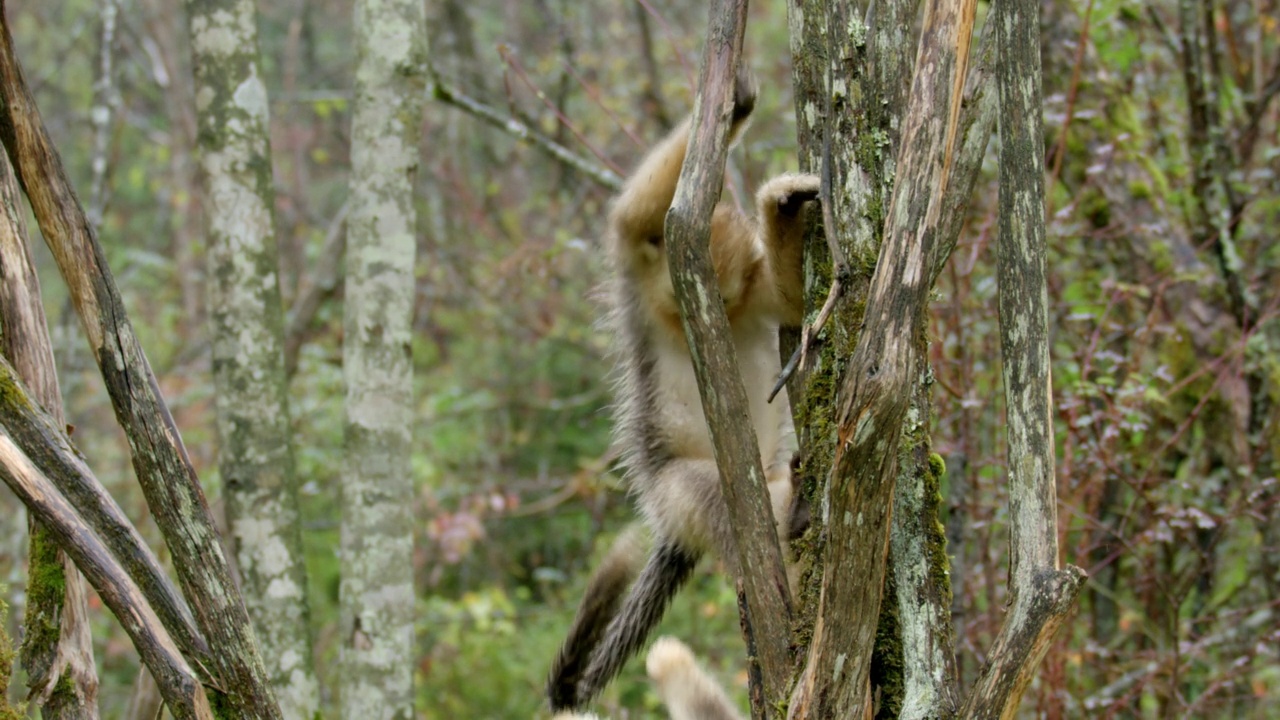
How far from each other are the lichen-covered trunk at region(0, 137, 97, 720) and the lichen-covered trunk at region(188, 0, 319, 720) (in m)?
1.41

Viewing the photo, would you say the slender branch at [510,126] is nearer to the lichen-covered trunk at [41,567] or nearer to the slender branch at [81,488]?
the lichen-covered trunk at [41,567]

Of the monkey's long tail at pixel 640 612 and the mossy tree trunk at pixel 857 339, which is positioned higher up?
the mossy tree trunk at pixel 857 339

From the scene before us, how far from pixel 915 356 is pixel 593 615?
64.3 inches

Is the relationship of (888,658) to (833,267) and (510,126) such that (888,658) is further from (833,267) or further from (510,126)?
(510,126)

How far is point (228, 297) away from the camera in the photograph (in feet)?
12.5

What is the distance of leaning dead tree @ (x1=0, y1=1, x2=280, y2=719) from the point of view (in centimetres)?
203

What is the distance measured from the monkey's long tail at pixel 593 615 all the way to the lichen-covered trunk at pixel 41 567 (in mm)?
1361

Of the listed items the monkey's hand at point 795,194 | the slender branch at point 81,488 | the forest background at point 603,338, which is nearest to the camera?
the slender branch at point 81,488

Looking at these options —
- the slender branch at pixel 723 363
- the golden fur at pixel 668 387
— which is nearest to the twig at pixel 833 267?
the slender branch at pixel 723 363

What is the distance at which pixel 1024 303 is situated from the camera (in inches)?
85.8

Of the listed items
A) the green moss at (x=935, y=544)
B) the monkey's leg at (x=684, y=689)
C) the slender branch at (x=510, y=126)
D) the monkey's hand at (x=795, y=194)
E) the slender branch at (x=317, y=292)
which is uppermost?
the slender branch at (x=510, y=126)

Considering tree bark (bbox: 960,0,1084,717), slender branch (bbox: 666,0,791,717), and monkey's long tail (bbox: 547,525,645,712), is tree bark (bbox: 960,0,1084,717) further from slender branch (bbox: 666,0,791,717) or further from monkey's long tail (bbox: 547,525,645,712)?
monkey's long tail (bbox: 547,525,645,712)

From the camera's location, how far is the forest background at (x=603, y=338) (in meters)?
4.36

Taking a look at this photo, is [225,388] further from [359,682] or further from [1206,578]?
[1206,578]
